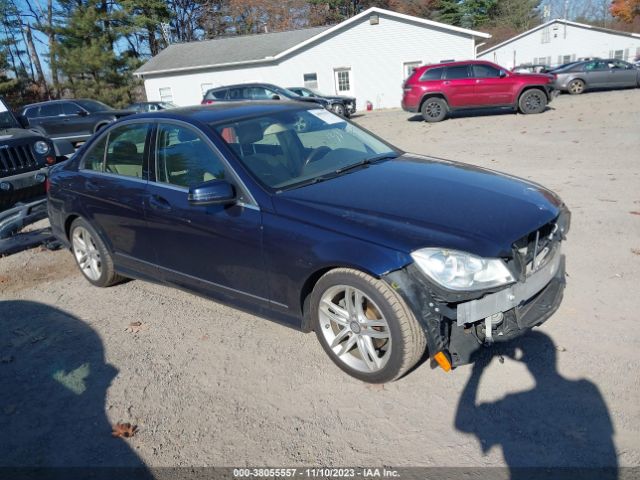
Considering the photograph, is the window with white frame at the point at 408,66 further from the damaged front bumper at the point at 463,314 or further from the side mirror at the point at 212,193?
the damaged front bumper at the point at 463,314

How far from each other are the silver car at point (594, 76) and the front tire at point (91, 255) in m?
21.9

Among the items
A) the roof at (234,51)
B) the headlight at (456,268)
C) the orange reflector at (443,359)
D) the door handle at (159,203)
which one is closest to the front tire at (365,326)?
the orange reflector at (443,359)

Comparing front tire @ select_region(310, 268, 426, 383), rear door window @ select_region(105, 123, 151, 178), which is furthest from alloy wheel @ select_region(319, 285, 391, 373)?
rear door window @ select_region(105, 123, 151, 178)

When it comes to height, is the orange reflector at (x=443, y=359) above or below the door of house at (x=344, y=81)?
below

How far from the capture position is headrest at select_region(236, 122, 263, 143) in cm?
393

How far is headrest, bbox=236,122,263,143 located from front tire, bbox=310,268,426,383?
4.38 ft

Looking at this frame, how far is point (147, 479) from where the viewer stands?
270 centimetres

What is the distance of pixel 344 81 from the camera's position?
31.1 m

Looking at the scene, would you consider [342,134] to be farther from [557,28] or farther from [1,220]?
[557,28]

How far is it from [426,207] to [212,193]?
4.55ft

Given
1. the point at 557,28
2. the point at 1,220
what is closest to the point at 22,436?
the point at 1,220

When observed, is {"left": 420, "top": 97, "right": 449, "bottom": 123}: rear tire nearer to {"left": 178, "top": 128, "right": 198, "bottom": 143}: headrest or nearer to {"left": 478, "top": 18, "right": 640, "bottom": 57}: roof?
{"left": 178, "top": 128, "right": 198, "bottom": 143}: headrest

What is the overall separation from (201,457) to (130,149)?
9.00ft

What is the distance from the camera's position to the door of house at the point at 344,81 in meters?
30.9
